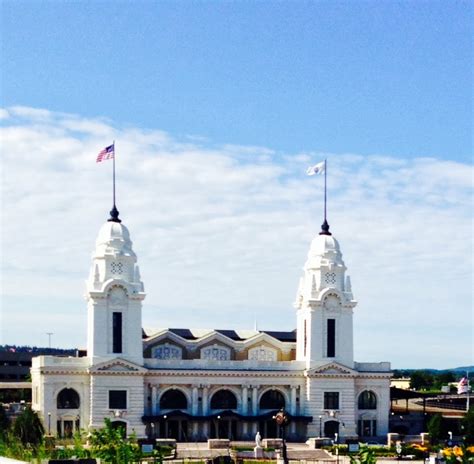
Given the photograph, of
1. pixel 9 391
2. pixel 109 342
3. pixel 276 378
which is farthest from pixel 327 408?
pixel 9 391

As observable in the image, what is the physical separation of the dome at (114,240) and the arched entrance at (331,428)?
71.8 feet

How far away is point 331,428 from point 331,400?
7.69ft

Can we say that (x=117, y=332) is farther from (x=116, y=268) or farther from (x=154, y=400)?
(x=154, y=400)

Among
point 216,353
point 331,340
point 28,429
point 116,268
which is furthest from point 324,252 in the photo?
point 28,429

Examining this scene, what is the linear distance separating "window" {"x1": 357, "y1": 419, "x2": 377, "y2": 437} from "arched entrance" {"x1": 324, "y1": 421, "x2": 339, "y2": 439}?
101 inches

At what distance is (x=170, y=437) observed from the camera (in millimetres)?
78625

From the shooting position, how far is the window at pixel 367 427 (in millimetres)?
83562

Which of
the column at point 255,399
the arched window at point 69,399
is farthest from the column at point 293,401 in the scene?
the arched window at point 69,399

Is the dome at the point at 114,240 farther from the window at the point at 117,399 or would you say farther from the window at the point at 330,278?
the window at the point at 330,278

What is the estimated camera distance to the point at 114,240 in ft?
260

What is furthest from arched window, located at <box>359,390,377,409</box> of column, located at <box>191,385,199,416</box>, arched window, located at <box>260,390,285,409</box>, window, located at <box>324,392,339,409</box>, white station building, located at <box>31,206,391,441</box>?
column, located at <box>191,385,199,416</box>

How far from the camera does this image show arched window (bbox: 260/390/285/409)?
3238 inches

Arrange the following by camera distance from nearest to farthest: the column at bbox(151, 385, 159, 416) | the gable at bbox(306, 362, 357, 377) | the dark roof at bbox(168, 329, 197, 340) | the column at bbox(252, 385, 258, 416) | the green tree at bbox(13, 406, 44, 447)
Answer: the green tree at bbox(13, 406, 44, 447)
the column at bbox(151, 385, 159, 416)
the column at bbox(252, 385, 258, 416)
the gable at bbox(306, 362, 357, 377)
the dark roof at bbox(168, 329, 197, 340)

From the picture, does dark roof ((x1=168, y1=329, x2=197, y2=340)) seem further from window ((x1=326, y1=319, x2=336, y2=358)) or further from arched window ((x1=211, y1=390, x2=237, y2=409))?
window ((x1=326, y1=319, x2=336, y2=358))
